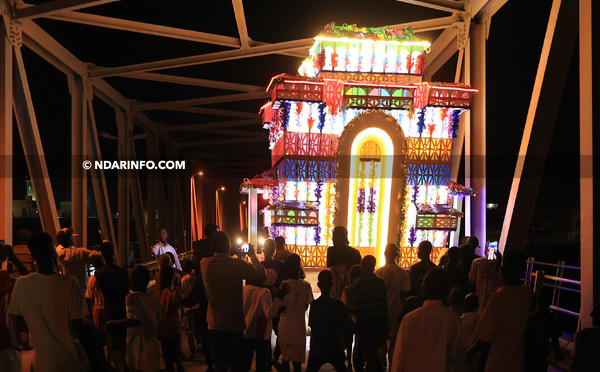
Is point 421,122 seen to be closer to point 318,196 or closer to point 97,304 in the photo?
point 318,196

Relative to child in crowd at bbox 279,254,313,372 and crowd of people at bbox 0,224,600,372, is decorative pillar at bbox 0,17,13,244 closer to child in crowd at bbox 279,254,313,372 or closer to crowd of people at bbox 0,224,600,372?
crowd of people at bbox 0,224,600,372

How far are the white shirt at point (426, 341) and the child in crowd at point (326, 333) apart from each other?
2.44 meters

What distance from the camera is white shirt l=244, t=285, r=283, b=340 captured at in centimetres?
735

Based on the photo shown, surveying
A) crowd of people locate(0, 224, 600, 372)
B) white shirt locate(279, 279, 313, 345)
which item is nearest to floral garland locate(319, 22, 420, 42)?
crowd of people locate(0, 224, 600, 372)

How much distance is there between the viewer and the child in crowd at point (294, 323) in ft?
24.7

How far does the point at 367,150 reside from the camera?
1512 cm

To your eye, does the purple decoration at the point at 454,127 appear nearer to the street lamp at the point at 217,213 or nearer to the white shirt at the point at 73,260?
the white shirt at the point at 73,260

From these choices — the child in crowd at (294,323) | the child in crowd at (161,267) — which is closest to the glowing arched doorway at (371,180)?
the child in crowd at (161,267)

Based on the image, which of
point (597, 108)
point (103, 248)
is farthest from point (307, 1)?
point (103, 248)

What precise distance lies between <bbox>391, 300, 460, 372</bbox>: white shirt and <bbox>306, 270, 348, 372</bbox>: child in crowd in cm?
244

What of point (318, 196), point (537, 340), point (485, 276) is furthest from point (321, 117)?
point (537, 340)

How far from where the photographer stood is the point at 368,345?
24.0 ft

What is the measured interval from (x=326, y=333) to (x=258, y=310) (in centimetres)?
98

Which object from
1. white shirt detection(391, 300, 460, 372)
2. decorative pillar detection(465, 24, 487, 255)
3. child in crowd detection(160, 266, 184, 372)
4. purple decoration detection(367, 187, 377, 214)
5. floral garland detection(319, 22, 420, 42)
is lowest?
child in crowd detection(160, 266, 184, 372)
